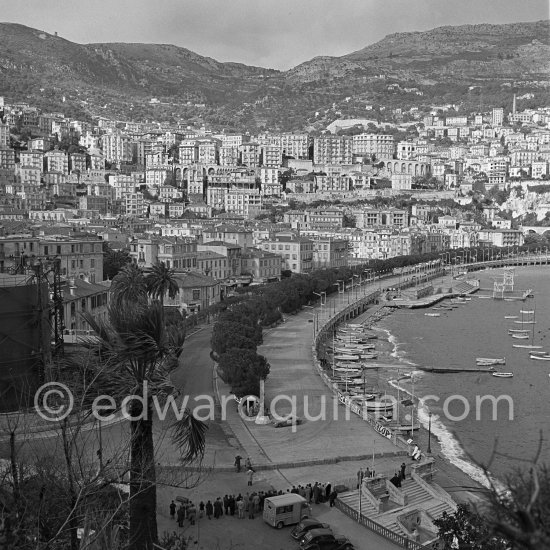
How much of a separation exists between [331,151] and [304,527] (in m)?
112

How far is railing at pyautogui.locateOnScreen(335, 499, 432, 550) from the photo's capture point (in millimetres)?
12273

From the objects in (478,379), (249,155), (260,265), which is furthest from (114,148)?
(478,379)

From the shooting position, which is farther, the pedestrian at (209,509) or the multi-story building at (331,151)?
the multi-story building at (331,151)

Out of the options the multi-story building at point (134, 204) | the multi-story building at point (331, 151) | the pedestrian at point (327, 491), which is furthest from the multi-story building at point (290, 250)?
the multi-story building at point (331, 151)

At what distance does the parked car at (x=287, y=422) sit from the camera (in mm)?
19023

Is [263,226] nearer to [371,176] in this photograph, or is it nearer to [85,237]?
[85,237]

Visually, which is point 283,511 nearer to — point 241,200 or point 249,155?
point 241,200

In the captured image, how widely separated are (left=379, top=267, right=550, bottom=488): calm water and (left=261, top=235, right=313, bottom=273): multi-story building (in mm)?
9085

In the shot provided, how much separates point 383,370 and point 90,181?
204ft

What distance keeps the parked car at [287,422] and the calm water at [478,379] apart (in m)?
3.56

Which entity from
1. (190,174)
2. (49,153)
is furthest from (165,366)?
(190,174)

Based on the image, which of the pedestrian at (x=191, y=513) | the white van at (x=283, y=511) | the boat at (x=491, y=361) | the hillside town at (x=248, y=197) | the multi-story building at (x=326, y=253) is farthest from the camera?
the multi-story building at (x=326, y=253)

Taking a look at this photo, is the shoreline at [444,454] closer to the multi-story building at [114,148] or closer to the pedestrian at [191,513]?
the pedestrian at [191,513]

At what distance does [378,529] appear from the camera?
12.8 m
